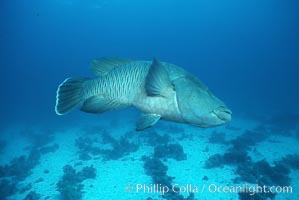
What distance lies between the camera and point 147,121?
2.92m

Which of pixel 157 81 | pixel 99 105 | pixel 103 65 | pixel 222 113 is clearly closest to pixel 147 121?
pixel 157 81

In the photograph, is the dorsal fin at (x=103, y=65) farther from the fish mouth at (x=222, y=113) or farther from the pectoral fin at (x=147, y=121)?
the fish mouth at (x=222, y=113)

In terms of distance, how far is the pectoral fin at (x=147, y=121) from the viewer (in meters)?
2.86

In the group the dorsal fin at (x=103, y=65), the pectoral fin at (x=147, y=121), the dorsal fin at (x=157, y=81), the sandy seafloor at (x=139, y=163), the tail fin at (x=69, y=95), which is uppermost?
the sandy seafloor at (x=139, y=163)

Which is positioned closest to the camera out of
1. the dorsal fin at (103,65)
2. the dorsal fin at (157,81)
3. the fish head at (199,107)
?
the dorsal fin at (157,81)

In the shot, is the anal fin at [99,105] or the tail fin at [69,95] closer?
the anal fin at [99,105]

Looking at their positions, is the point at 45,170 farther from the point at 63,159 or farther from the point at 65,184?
the point at 65,184

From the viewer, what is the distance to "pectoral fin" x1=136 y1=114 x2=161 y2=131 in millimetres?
Answer: 2855

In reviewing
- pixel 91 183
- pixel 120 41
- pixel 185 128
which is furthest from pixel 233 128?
A: pixel 120 41

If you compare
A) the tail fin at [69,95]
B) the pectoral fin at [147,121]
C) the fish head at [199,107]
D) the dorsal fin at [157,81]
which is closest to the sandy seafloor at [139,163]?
the tail fin at [69,95]

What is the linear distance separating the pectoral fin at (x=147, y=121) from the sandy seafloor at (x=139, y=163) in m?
8.29

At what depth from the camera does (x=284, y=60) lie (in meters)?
181

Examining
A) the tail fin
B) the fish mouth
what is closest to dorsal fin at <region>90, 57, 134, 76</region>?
the tail fin

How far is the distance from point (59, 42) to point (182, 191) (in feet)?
542
